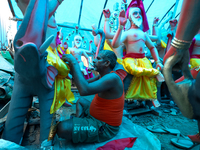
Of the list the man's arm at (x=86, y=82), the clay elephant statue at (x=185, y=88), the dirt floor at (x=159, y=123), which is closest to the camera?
the clay elephant statue at (x=185, y=88)

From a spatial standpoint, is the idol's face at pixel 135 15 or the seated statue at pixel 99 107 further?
the idol's face at pixel 135 15

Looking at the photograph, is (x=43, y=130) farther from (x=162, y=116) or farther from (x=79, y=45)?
(x=79, y=45)

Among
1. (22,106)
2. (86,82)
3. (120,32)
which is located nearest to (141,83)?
(120,32)

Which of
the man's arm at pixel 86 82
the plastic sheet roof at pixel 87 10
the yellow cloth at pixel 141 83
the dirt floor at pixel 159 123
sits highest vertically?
the plastic sheet roof at pixel 87 10

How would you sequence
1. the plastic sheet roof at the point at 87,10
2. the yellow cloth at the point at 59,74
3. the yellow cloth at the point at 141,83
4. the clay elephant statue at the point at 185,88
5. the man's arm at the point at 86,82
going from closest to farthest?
the clay elephant statue at the point at 185,88, the man's arm at the point at 86,82, the yellow cloth at the point at 59,74, the yellow cloth at the point at 141,83, the plastic sheet roof at the point at 87,10

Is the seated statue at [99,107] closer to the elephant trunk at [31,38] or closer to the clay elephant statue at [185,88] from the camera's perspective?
the elephant trunk at [31,38]

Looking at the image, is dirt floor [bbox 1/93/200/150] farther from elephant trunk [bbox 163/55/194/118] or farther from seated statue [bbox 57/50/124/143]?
elephant trunk [bbox 163/55/194/118]

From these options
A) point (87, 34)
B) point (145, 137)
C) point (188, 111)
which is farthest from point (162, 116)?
point (87, 34)

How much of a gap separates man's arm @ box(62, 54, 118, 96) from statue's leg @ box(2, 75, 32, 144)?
407mm

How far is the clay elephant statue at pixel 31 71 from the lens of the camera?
0.82 meters

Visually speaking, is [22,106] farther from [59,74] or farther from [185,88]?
[185,88]

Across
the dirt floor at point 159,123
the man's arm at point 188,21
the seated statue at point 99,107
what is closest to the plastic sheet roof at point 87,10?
the dirt floor at point 159,123

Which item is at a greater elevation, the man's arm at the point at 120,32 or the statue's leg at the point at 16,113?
the man's arm at the point at 120,32

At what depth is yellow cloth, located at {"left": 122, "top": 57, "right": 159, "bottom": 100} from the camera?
209cm
